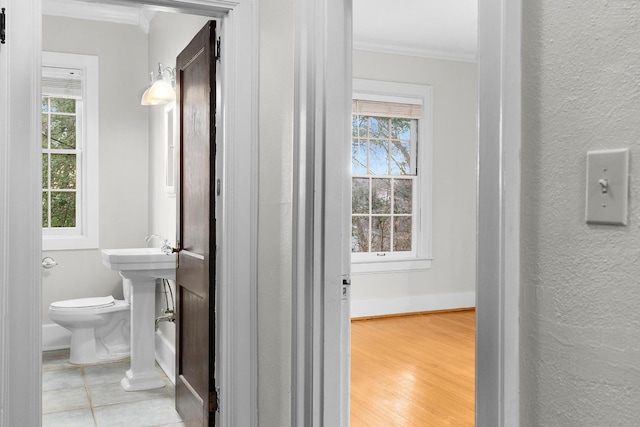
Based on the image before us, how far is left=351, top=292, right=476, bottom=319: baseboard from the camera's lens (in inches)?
230

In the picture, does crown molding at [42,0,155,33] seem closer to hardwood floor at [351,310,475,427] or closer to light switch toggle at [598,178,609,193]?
hardwood floor at [351,310,475,427]

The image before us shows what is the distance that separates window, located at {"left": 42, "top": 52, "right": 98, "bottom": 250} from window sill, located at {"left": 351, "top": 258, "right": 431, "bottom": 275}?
8.19 ft

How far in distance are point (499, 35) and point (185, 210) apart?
93.2 inches

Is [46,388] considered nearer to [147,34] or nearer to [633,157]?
[147,34]

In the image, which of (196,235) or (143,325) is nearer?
(196,235)

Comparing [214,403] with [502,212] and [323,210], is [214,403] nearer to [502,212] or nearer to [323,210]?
[323,210]

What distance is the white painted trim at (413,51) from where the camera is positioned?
572 cm

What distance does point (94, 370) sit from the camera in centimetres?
426

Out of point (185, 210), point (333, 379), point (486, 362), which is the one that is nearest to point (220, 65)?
point (185, 210)

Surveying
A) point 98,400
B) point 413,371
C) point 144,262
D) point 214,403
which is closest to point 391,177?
point 413,371

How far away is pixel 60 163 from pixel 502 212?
473 centimetres

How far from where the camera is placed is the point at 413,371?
13.6 ft

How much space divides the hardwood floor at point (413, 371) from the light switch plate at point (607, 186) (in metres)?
2.48

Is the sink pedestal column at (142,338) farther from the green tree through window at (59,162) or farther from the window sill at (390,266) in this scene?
the window sill at (390,266)
